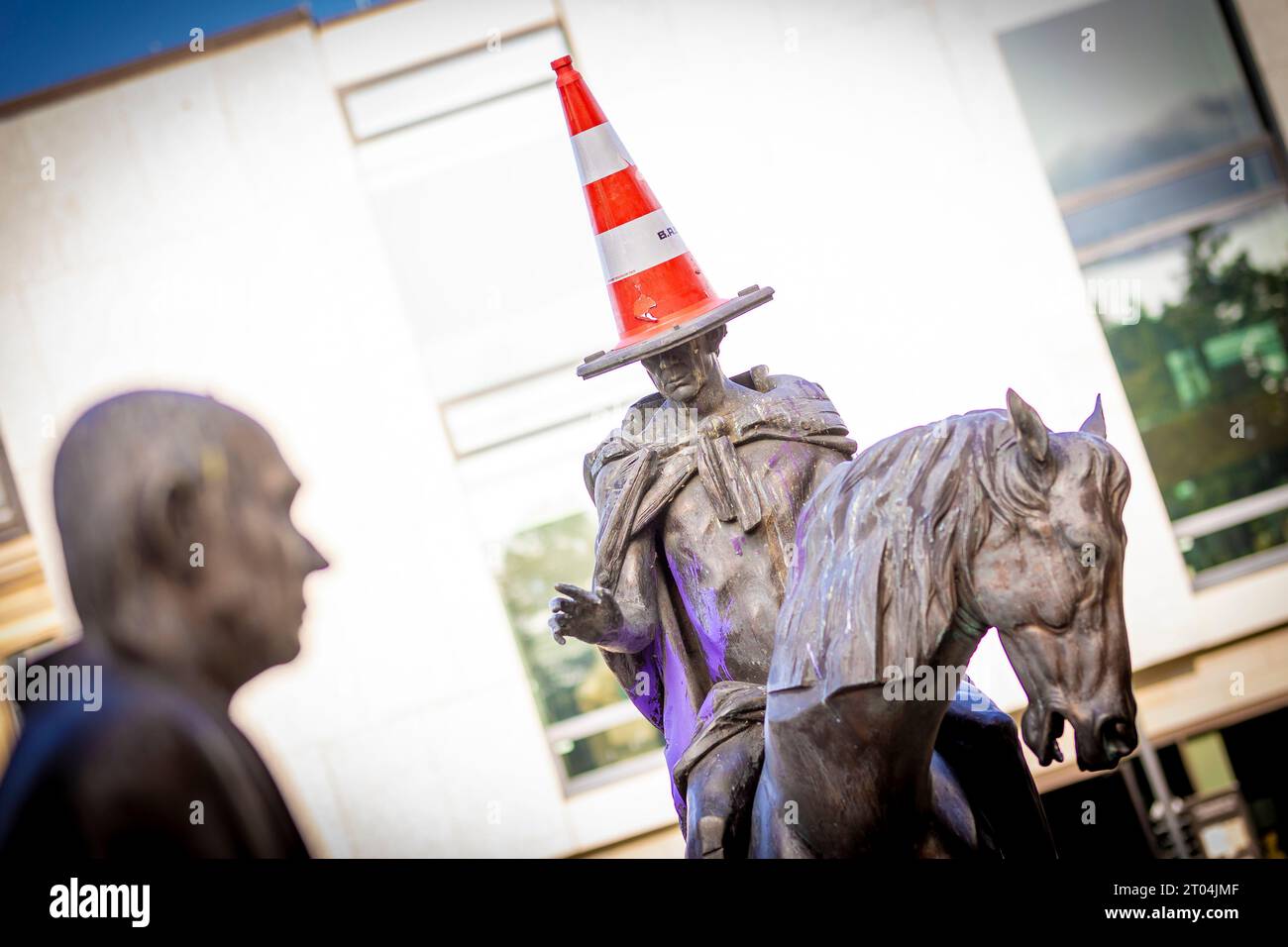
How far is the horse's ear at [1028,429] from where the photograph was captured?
68.3 inches

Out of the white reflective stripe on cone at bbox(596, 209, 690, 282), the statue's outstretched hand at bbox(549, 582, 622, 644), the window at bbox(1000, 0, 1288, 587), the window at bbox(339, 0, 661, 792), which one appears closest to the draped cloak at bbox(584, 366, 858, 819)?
the statue's outstretched hand at bbox(549, 582, 622, 644)

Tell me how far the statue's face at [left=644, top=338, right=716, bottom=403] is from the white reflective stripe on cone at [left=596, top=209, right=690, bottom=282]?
214 millimetres

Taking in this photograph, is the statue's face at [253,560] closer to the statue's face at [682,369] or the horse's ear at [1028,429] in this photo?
the statue's face at [682,369]

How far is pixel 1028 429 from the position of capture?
5.72 feet

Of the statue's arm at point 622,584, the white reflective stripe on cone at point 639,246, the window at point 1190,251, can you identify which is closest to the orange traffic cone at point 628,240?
the white reflective stripe on cone at point 639,246

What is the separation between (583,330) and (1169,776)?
3.19 meters

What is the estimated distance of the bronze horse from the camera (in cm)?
174

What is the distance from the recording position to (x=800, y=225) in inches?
228

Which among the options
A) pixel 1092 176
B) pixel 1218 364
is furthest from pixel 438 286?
pixel 1218 364

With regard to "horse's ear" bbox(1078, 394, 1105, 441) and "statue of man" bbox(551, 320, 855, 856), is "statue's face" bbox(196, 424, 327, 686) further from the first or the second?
"horse's ear" bbox(1078, 394, 1105, 441)

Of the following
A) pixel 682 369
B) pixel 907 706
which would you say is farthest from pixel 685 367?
pixel 907 706

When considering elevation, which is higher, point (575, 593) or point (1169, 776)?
point (575, 593)

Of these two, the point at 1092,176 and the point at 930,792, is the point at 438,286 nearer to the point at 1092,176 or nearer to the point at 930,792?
the point at 1092,176

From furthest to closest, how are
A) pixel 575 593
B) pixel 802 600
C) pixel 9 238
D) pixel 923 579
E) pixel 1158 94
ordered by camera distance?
pixel 1158 94 → pixel 9 238 → pixel 575 593 → pixel 802 600 → pixel 923 579
